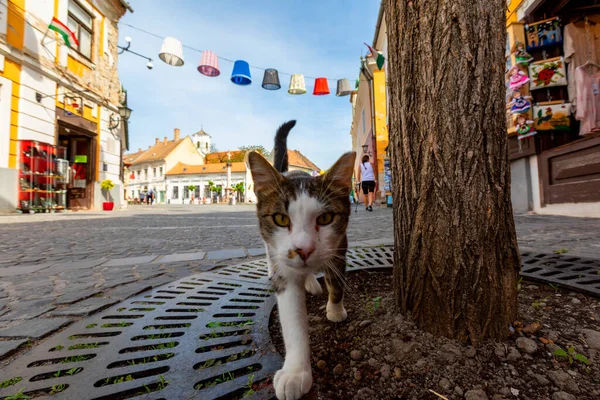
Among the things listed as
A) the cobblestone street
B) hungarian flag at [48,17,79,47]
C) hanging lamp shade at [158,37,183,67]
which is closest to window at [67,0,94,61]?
hungarian flag at [48,17,79,47]

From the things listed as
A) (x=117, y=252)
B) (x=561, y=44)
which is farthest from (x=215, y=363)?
(x=561, y=44)

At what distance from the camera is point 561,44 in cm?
618

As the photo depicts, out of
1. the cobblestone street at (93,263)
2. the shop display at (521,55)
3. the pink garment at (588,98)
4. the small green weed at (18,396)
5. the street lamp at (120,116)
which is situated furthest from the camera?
the street lamp at (120,116)

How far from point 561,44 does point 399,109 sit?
7454 mm

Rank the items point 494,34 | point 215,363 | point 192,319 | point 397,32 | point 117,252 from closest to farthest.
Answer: point 215,363
point 494,34
point 397,32
point 192,319
point 117,252

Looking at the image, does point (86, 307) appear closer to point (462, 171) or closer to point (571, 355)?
point (462, 171)

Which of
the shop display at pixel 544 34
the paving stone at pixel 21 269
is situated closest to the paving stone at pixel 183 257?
the paving stone at pixel 21 269

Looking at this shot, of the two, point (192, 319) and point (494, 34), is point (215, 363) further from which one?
point (494, 34)

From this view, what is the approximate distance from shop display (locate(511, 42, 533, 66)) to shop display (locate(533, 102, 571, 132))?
105 centimetres

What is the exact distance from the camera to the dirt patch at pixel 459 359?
934mm

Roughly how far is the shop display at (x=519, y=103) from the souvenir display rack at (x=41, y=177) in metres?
13.7

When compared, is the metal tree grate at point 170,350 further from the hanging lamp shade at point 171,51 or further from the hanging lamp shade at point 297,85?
the hanging lamp shade at point 297,85

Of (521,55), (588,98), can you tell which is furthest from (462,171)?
(521,55)

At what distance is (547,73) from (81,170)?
1586 cm
